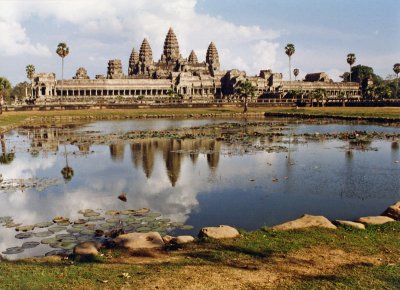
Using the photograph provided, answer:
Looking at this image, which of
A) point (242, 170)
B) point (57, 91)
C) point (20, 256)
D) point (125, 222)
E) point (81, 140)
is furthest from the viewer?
point (57, 91)

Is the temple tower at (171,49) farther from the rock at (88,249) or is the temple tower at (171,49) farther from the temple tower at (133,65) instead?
the rock at (88,249)

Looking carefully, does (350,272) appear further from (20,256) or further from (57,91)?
(57,91)

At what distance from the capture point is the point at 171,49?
190 metres

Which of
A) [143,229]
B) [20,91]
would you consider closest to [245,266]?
[143,229]

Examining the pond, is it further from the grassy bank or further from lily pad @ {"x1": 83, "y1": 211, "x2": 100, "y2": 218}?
the grassy bank

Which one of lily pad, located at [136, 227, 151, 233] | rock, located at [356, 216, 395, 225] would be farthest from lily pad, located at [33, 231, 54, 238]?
rock, located at [356, 216, 395, 225]

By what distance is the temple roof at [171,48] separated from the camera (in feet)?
616

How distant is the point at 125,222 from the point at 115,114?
Result: 69.1 m

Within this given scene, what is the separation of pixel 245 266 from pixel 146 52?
593 feet

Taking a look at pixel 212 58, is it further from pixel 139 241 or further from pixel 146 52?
pixel 139 241

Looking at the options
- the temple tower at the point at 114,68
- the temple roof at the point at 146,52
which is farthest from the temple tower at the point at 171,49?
the temple tower at the point at 114,68

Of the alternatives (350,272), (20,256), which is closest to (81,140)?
(20,256)

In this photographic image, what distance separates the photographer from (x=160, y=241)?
40.6 feet

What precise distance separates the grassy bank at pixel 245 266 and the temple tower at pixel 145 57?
175836mm
